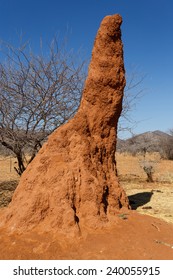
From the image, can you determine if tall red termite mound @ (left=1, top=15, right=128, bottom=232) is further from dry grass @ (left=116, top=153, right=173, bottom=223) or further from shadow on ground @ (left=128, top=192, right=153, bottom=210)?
shadow on ground @ (left=128, top=192, right=153, bottom=210)

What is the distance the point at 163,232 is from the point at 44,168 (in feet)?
7.36

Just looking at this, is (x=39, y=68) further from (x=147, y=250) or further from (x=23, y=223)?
(x=147, y=250)

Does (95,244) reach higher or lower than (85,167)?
lower

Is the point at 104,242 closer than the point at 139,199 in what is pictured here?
Yes

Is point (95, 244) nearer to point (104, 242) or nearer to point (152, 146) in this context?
point (104, 242)

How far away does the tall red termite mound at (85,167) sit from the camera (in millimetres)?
4883

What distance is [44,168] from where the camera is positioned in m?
5.38

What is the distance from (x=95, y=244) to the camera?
4.43m

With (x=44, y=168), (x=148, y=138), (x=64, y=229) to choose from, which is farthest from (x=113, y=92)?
(x=148, y=138)

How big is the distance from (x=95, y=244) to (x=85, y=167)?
1.47 metres

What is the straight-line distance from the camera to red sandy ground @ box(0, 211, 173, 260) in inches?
162

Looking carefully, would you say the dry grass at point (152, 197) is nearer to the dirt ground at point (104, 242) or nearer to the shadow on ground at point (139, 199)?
the shadow on ground at point (139, 199)

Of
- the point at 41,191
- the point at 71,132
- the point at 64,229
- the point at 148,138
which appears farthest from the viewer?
the point at 148,138

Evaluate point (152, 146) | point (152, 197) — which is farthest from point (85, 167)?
point (152, 146)
